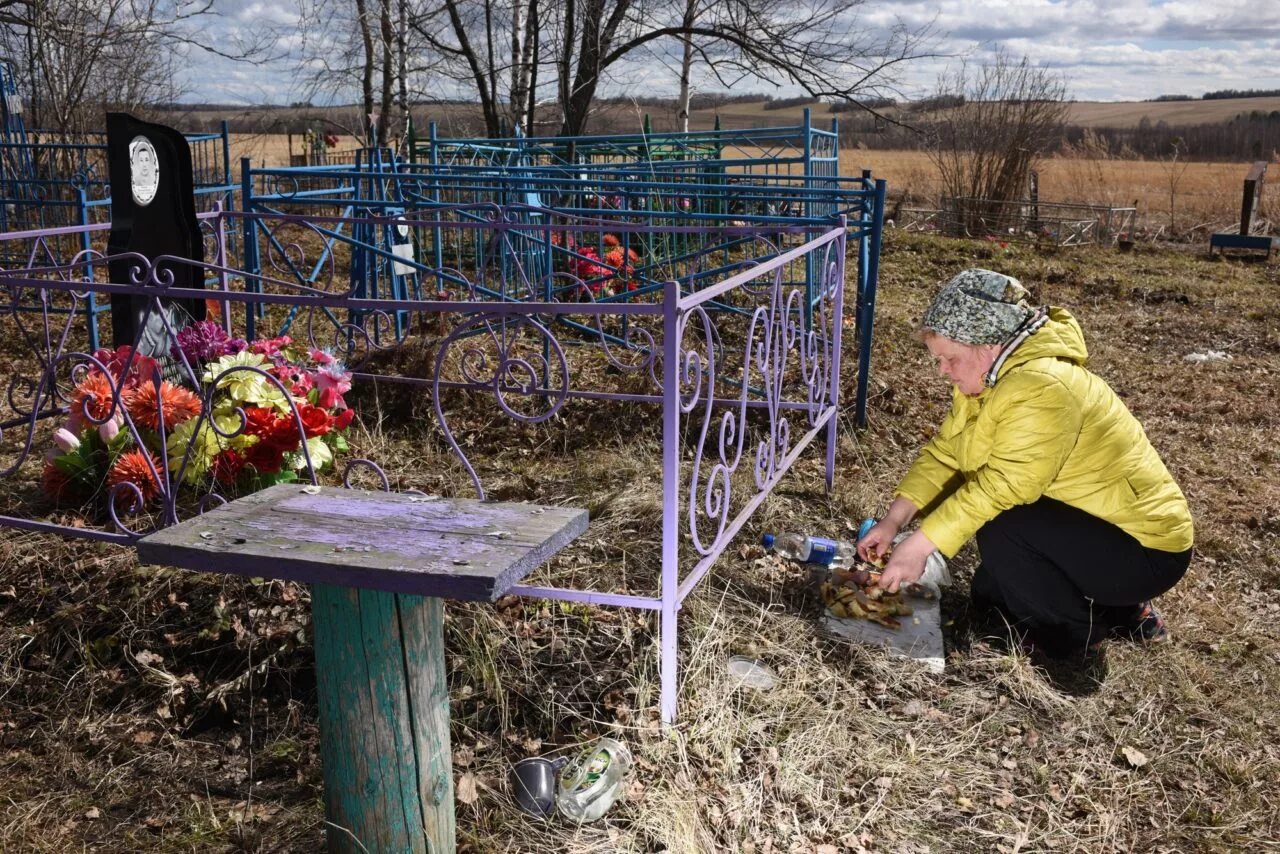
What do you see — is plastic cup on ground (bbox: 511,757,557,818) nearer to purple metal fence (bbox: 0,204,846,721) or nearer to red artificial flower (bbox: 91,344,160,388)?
purple metal fence (bbox: 0,204,846,721)

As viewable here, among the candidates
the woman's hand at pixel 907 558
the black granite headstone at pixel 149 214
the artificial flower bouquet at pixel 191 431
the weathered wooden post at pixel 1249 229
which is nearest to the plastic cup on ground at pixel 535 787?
the woman's hand at pixel 907 558

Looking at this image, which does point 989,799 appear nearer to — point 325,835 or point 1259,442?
point 325,835

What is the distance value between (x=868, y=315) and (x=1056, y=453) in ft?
9.40

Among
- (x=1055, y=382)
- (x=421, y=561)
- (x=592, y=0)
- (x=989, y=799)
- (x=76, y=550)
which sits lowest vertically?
(x=989, y=799)

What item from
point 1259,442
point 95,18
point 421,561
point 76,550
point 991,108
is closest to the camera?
point 421,561

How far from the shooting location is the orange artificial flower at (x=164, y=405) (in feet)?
12.5

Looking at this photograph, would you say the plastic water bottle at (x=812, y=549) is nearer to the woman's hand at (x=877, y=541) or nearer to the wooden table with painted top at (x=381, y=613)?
the woman's hand at (x=877, y=541)

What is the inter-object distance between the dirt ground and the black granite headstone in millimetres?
1110

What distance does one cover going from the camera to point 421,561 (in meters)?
2.14

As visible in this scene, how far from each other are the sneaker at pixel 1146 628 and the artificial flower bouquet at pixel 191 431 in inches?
112

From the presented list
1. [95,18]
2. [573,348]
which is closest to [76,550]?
[573,348]

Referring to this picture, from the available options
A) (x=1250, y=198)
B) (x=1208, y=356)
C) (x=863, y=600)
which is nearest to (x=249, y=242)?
(x=863, y=600)

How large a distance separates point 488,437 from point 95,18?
921 cm

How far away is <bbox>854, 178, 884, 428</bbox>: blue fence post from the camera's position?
5.75 m
